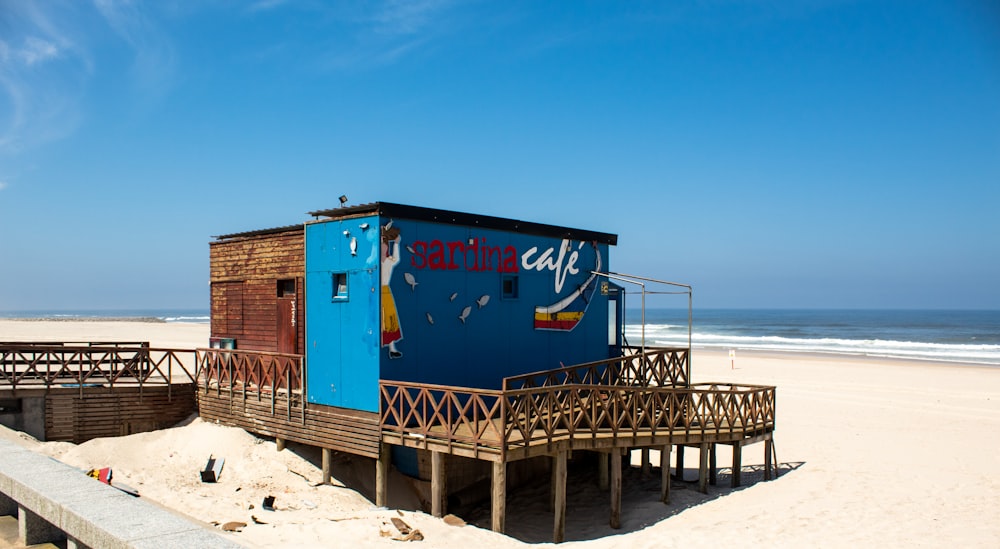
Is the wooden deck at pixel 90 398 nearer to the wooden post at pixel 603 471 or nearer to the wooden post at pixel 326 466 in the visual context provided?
the wooden post at pixel 326 466

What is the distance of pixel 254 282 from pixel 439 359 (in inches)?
189

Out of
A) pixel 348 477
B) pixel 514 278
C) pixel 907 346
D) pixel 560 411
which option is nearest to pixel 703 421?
pixel 560 411

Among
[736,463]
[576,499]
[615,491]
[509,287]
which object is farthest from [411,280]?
[736,463]

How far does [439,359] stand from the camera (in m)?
12.5

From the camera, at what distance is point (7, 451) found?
7.29m

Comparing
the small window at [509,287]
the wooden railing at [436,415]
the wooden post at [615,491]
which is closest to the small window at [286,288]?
the wooden railing at [436,415]

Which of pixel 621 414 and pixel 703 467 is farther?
pixel 703 467

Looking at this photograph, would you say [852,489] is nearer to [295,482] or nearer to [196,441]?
[295,482]

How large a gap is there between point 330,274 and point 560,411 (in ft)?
15.8

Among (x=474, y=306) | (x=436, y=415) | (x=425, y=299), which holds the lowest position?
(x=436, y=415)

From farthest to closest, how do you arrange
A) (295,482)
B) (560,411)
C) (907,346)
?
(907,346)
(295,482)
(560,411)

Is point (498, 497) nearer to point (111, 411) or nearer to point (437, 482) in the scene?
point (437, 482)

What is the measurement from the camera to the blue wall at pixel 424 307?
11.8m

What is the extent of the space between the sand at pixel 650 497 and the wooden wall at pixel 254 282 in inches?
82.4
